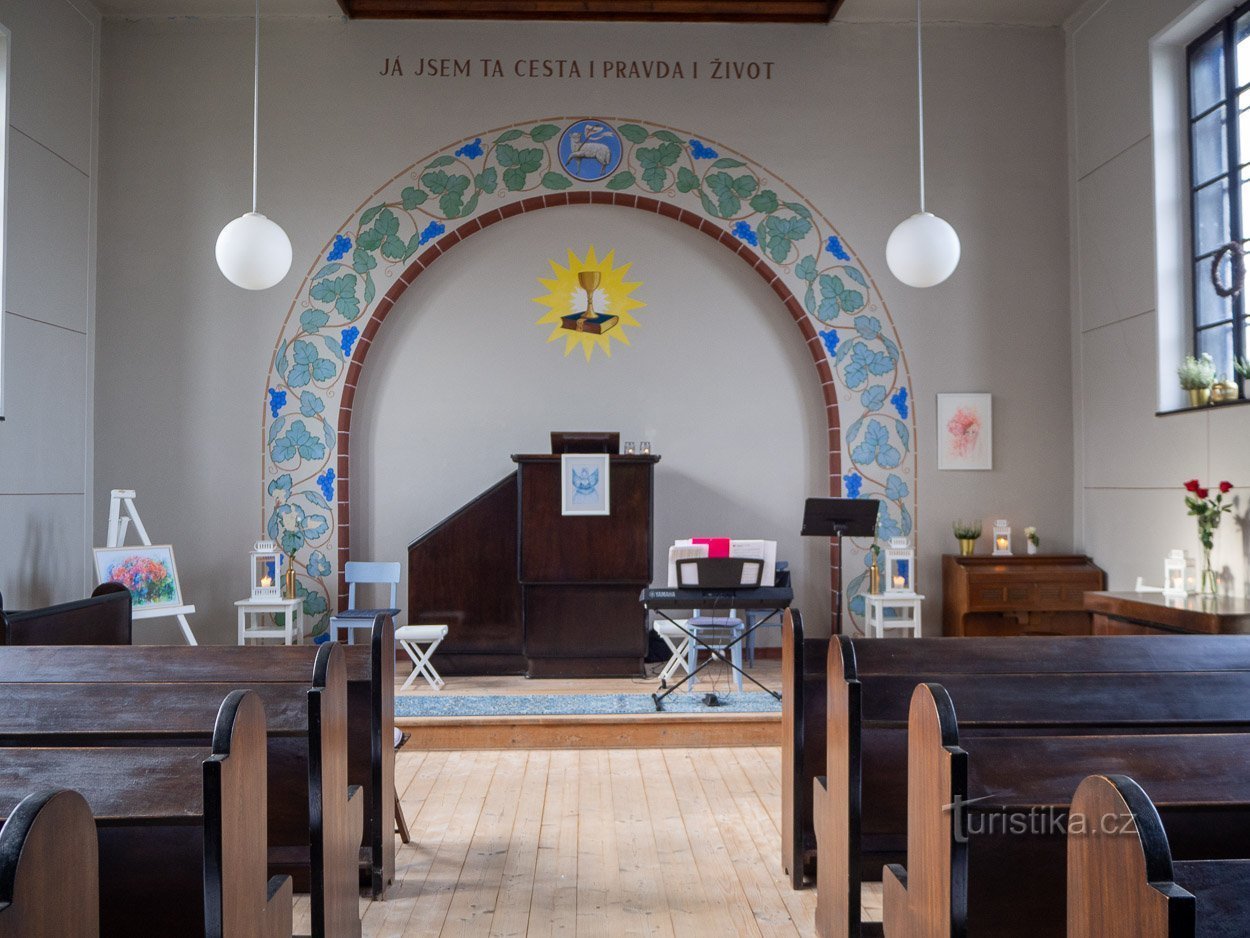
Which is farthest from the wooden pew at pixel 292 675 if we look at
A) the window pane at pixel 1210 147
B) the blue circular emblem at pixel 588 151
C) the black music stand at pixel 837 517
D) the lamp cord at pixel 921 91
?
the window pane at pixel 1210 147

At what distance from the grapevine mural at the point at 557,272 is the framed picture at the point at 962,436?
24 centimetres

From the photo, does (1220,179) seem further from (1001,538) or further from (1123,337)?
(1001,538)

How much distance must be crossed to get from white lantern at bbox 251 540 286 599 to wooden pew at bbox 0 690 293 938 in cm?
502

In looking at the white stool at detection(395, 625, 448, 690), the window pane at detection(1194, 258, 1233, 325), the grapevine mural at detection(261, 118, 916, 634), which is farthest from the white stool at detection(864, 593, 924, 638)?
the white stool at detection(395, 625, 448, 690)

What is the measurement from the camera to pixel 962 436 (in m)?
7.62

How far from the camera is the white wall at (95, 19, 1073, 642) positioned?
295 inches

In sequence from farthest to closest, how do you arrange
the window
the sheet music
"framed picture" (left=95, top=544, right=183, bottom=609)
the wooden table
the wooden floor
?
"framed picture" (left=95, top=544, right=183, bottom=609) < the window < the sheet music < the wooden table < the wooden floor

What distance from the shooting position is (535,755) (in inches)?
209

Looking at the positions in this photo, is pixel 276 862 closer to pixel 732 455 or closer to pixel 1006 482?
pixel 732 455

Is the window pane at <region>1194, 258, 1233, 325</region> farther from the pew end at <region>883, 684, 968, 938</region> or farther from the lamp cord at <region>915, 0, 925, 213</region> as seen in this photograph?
the pew end at <region>883, 684, 968, 938</region>

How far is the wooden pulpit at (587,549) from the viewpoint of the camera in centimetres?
645

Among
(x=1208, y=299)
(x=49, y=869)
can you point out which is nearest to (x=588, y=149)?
(x=1208, y=299)

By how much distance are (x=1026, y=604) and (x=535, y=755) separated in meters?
3.79

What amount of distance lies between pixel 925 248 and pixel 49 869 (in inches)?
216
